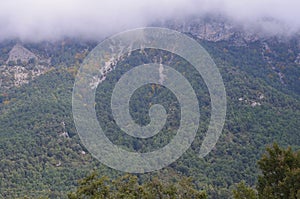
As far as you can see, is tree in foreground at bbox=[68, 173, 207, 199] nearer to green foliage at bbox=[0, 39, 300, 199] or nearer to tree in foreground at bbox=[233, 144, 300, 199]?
tree in foreground at bbox=[233, 144, 300, 199]

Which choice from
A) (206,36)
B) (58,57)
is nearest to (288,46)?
(206,36)

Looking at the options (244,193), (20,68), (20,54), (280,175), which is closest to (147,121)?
(20,68)

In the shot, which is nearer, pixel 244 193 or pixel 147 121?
pixel 244 193

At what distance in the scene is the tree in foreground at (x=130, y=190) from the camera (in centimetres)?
2927

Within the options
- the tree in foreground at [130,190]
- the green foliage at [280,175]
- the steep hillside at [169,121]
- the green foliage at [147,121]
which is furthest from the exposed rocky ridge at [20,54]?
the green foliage at [280,175]

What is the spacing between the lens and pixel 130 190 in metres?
30.6

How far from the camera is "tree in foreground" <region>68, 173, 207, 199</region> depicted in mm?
29266

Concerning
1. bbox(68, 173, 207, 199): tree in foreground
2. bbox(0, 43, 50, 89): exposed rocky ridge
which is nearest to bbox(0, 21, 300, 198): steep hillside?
bbox(0, 43, 50, 89): exposed rocky ridge

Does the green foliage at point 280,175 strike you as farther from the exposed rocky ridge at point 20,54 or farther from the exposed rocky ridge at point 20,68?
the exposed rocky ridge at point 20,54

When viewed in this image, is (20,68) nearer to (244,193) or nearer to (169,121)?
(169,121)

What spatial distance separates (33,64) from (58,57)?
874 centimetres

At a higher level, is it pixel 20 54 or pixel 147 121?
pixel 147 121

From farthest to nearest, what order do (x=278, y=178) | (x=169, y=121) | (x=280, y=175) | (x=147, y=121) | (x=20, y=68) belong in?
1. (x=20, y=68)
2. (x=169, y=121)
3. (x=147, y=121)
4. (x=278, y=178)
5. (x=280, y=175)

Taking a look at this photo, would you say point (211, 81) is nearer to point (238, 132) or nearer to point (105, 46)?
point (238, 132)
